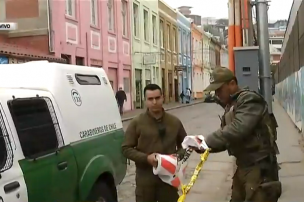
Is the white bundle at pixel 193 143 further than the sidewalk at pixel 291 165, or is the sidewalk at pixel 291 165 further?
the sidewalk at pixel 291 165

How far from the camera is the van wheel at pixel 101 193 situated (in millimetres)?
5781

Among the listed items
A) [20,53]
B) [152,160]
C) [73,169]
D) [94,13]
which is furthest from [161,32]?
[152,160]

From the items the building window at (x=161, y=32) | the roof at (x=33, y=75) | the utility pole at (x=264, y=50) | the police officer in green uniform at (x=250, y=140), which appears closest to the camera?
the police officer in green uniform at (x=250, y=140)

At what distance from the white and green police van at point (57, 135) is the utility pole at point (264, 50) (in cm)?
253

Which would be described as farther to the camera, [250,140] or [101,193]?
[101,193]

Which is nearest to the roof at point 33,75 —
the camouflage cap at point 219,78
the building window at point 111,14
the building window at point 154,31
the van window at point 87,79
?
the van window at point 87,79

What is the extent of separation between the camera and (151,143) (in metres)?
4.96

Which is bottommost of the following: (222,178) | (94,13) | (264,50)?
(222,178)

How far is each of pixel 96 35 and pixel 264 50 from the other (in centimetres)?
2220

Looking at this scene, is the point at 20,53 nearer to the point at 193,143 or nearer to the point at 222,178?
the point at 222,178

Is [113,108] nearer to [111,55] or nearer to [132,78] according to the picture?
[111,55]

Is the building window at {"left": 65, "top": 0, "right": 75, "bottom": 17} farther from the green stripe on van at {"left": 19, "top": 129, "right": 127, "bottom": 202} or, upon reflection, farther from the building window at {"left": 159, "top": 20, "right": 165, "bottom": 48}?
the green stripe on van at {"left": 19, "top": 129, "right": 127, "bottom": 202}

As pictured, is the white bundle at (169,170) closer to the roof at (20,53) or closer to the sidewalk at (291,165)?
the sidewalk at (291,165)

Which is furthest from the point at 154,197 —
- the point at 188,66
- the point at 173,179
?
the point at 188,66
